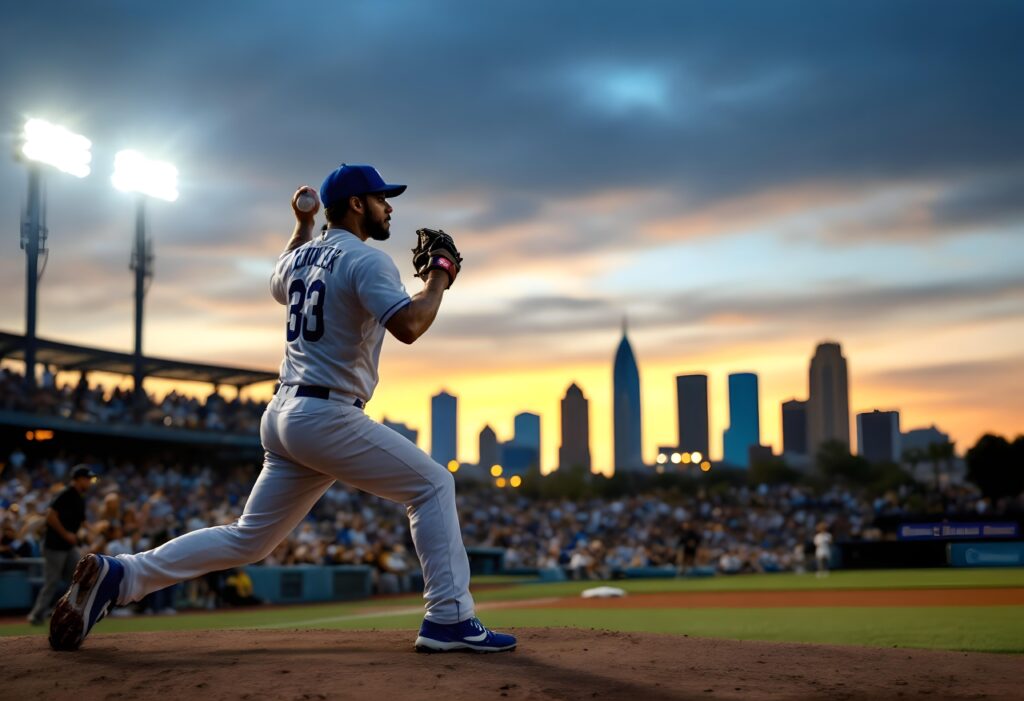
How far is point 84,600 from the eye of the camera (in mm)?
4688

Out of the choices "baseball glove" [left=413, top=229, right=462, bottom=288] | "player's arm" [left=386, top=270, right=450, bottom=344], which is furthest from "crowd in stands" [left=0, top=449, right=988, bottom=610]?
"player's arm" [left=386, top=270, right=450, bottom=344]

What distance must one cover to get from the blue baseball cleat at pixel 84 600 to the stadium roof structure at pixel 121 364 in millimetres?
27783

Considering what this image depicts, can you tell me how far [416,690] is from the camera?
361 cm

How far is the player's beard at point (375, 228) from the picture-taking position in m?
4.99

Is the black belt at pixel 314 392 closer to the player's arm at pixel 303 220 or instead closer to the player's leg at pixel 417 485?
the player's leg at pixel 417 485

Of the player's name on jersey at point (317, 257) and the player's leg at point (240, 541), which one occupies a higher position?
the player's name on jersey at point (317, 257)

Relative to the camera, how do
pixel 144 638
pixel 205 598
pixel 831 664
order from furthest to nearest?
1. pixel 205 598
2. pixel 144 638
3. pixel 831 664

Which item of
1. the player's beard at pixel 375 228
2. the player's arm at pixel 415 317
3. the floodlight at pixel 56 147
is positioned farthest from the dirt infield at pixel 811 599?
the floodlight at pixel 56 147

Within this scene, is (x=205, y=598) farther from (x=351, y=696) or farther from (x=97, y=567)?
(x=351, y=696)

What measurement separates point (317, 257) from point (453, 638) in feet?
6.08

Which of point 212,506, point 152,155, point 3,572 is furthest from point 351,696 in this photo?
point 152,155

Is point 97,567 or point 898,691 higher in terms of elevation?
point 97,567

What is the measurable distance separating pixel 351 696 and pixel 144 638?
2.18 m

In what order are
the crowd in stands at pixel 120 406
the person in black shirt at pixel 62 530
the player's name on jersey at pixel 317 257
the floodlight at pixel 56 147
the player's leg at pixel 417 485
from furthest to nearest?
the crowd in stands at pixel 120 406 < the floodlight at pixel 56 147 < the person in black shirt at pixel 62 530 < the player's name on jersey at pixel 317 257 < the player's leg at pixel 417 485
